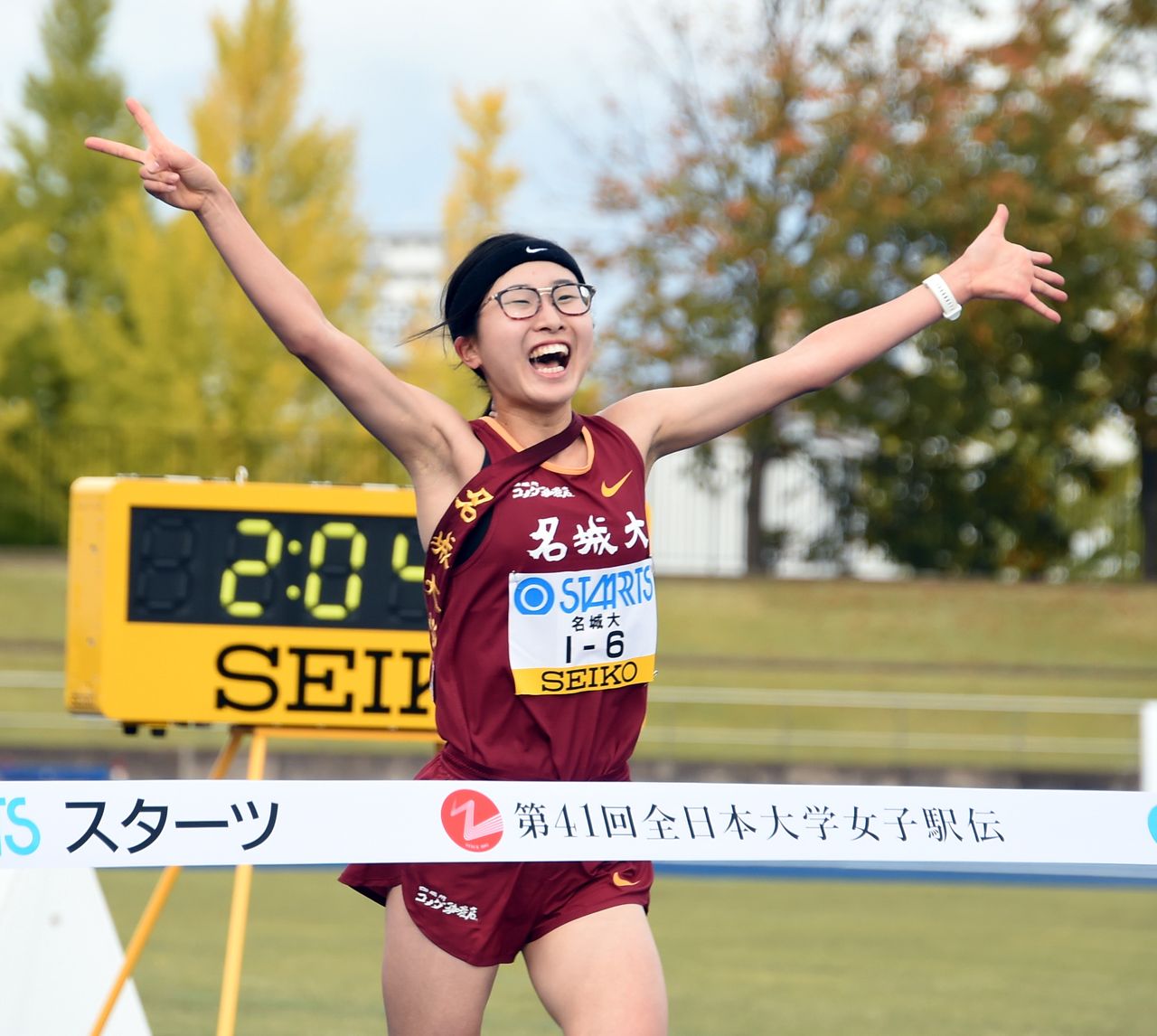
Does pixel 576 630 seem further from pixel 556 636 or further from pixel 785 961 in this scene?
pixel 785 961

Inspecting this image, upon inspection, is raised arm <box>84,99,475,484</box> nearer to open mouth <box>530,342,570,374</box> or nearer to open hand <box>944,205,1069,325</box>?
open mouth <box>530,342,570,374</box>

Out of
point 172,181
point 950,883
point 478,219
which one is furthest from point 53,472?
point 172,181

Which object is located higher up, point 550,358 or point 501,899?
point 550,358

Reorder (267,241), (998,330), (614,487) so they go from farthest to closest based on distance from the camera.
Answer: (267,241)
(998,330)
(614,487)

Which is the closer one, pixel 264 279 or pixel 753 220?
pixel 264 279

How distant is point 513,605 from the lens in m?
3.71

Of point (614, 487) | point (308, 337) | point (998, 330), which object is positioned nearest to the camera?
point (308, 337)

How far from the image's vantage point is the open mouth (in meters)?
3.83

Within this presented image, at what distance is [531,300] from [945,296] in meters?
0.96

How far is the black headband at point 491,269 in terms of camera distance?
3.90m

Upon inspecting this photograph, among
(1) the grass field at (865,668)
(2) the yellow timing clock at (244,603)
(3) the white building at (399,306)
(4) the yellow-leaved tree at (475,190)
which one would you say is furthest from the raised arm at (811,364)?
(4) the yellow-leaved tree at (475,190)

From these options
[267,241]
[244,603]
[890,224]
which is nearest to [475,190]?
[267,241]

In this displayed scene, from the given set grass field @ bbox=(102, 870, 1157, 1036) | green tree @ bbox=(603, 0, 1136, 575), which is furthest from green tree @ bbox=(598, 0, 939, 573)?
grass field @ bbox=(102, 870, 1157, 1036)

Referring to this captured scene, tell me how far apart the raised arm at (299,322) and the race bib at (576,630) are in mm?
312
